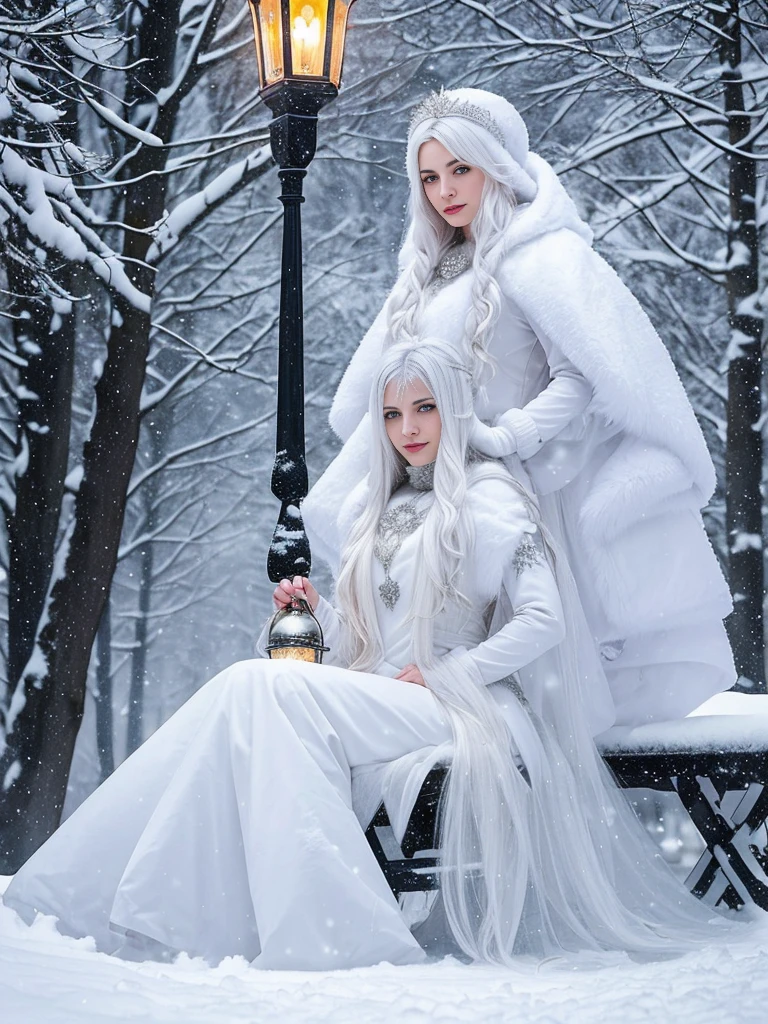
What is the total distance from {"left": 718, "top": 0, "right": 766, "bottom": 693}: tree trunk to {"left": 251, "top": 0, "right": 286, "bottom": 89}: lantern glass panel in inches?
175

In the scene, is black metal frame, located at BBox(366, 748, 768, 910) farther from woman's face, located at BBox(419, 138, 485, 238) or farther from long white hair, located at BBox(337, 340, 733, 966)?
woman's face, located at BBox(419, 138, 485, 238)

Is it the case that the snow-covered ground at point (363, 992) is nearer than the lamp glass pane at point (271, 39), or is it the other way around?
the snow-covered ground at point (363, 992)

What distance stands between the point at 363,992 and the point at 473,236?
2.54 metres

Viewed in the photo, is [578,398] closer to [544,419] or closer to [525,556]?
[544,419]

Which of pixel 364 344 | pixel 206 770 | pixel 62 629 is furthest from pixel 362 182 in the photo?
pixel 206 770

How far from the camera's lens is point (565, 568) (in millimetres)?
4168

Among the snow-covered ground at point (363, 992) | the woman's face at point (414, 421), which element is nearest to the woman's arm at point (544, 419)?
the woman's face at point (414, 421)

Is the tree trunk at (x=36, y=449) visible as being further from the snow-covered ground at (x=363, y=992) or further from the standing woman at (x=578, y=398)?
the snow-covered ground at (x=363, y=992)

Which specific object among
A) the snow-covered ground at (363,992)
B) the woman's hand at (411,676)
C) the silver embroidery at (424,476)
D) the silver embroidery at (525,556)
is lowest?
the snow-covered ground at (363,992)

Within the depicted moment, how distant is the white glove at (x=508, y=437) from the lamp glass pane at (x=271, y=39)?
1.58 m

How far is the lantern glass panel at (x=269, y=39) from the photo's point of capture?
16.0 feet

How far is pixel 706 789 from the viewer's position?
425 centimetres

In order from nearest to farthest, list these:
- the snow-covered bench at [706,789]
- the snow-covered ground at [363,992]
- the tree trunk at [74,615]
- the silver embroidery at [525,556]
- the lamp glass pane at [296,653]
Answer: the snow-covered ground at [363,992], the snow-covered bench at [706,789], the silver embroidery at [525,556], the lamp glass pane at [296,653], the tree trunk at [74,615]

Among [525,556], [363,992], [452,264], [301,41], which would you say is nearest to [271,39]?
[301,41]
